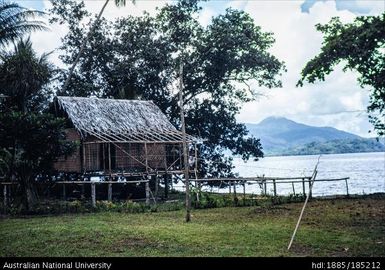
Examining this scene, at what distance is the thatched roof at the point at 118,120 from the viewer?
24.0 meters

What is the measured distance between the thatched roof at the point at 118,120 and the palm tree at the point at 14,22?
470 centimetres

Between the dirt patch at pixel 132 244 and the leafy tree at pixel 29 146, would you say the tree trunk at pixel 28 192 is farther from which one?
the dirt patch at pixel 132 244

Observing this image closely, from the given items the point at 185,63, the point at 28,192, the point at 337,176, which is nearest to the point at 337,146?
the point at 337,176

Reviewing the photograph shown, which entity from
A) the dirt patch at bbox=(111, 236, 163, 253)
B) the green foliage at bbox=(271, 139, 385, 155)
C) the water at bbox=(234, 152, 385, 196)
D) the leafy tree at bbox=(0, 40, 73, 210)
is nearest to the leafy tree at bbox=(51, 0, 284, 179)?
the water at bbox=(234, 152, 385, 196)

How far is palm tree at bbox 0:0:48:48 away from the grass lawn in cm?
981

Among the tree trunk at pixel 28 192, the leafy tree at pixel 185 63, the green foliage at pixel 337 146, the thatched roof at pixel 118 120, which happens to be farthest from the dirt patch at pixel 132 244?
the green foliage at pixel 337 146

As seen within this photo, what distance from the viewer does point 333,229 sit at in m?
11.7

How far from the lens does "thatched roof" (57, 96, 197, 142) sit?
2405cm

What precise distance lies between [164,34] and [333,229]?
25483 mm

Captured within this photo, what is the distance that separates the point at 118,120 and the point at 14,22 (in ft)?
26.0

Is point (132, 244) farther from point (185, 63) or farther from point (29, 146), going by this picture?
point (185, 63)

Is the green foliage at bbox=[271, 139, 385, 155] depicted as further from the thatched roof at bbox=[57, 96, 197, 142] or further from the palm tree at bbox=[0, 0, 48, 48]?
the palm tree at bbox=[0, 0, 48, 48]

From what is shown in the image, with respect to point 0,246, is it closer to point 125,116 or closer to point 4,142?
point 4,142
